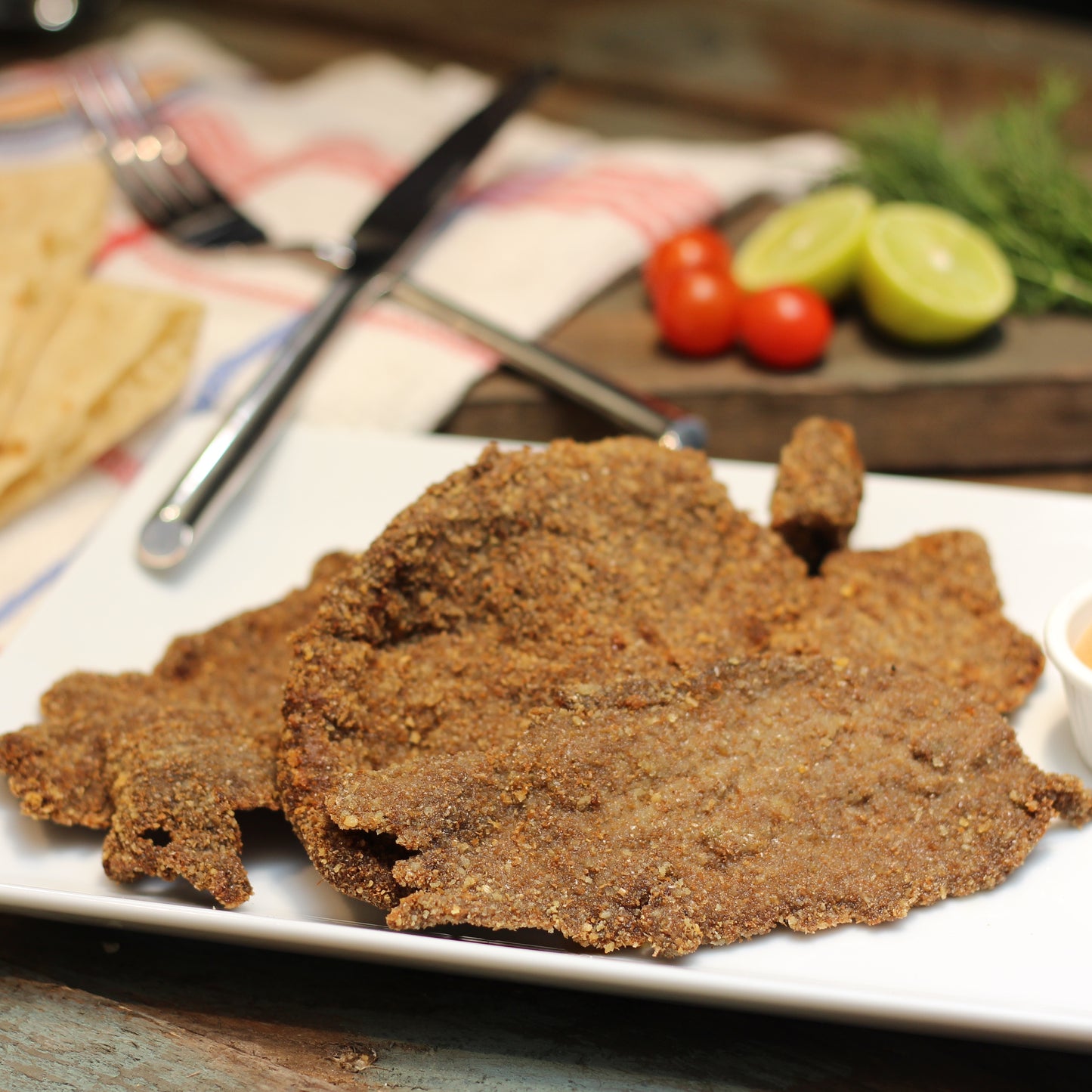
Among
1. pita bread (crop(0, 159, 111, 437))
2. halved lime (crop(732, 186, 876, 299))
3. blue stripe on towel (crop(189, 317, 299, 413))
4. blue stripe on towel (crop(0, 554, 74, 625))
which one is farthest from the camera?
halved lime (crop(732, 186, 876, 299))

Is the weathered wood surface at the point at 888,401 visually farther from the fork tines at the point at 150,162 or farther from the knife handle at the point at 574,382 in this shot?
the fork tines at the point at 150,162

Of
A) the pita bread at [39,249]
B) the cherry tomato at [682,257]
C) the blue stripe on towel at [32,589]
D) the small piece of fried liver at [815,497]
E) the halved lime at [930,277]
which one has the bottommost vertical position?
the halved lime at [930,277]

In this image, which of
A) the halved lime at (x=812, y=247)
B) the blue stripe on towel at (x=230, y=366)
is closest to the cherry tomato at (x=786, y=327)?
the halved lime at (x=812, y=247)

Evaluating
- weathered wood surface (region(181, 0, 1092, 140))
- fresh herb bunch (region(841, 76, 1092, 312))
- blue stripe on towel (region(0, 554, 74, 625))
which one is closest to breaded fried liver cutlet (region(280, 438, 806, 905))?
blue stripe on towel (region(0, 554, 74, 625))

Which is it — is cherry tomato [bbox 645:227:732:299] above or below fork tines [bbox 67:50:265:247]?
below

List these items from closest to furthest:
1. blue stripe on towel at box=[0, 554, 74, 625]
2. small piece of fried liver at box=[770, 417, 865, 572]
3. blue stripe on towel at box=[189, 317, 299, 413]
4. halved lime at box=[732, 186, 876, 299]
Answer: small piece of fried liver at box=[770, 417, 865, 572] < blue stripe on towel at box=[0, 554, 74, 625] < blue stripe on towel at box=[189, 317, 299, 413] < halved lime at box=[732, 186, 876, 299]

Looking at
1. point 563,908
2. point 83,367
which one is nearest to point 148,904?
point 563,908

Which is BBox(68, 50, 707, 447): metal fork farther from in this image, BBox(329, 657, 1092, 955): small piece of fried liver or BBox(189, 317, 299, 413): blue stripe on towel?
BBox(329, 657, 1092, 955): small piece of fried liver
